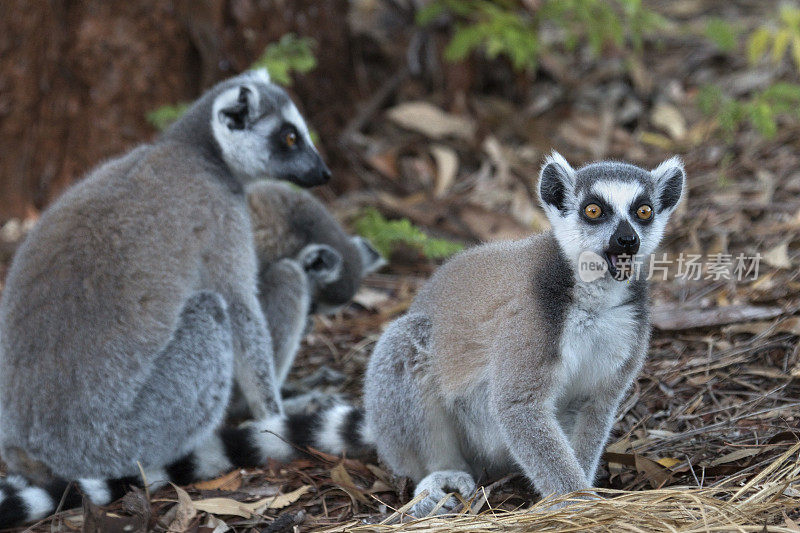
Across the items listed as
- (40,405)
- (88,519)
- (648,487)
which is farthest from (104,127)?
(648,487)

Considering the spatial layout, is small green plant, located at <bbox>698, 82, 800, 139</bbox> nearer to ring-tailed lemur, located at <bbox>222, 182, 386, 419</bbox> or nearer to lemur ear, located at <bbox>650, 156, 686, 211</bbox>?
ring-tailed lemur, located at <bbox>222, 182, 386, 419</bbox>

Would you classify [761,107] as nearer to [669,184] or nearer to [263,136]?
[669,184]

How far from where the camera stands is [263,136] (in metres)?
5.63

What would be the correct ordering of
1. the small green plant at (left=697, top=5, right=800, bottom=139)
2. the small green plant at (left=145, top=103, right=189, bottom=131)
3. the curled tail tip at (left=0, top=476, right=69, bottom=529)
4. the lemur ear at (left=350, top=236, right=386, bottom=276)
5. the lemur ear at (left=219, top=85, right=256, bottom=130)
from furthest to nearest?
the small green plant at (left=697, top=5, right=800, bottom=139) < the small green plant at (left=145, top=103, right=189, bottom=131) < the lemur ear at (left=350, top=236, right=386, bottom=276) < the lemur ear at (left=219, top=85, right=256, bottom=130) < the curled tail tip at (left=0, top=476, right=69, bottom=529)

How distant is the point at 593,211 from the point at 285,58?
4063 millimetres

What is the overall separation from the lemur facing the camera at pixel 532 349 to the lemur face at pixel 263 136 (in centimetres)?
168

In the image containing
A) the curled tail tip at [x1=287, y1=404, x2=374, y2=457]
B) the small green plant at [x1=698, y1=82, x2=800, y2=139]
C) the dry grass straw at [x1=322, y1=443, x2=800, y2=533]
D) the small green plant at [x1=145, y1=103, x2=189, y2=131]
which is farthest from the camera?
the small green plant at [x1=698, y1=82, x2=800, y2=139]

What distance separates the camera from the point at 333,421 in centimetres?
472

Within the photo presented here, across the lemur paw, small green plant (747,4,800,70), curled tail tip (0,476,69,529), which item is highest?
small green plant (747,4,800,70)

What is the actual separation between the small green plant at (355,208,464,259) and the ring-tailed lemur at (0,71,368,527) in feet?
4.82

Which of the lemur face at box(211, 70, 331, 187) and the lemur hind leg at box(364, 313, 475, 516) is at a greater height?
the lemur face at box(211, 70, 331, 187)

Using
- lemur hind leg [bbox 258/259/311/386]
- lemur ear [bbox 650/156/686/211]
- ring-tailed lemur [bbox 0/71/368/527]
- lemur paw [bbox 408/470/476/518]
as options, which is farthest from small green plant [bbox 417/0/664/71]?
lemur paw [bbox 408/470/476/518]

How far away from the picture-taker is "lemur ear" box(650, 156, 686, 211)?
3.99 m

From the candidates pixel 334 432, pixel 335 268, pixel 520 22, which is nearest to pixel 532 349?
pixel 334 432
